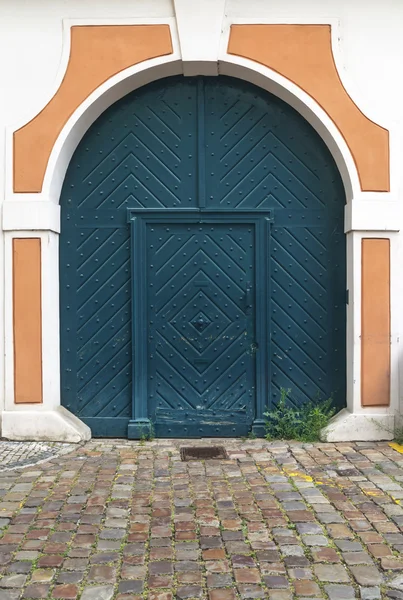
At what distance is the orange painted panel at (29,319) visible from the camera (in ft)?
19.6

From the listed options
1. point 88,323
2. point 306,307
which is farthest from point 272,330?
point 88,323

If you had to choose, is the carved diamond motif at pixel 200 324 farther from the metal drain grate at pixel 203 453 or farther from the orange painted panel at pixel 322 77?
the orange painted panel at pixel 322 77

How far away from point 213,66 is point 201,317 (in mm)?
2375

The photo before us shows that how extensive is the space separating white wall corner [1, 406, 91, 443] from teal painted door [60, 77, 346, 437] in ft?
1.21

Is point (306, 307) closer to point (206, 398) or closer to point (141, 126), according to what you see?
point (206, 398)

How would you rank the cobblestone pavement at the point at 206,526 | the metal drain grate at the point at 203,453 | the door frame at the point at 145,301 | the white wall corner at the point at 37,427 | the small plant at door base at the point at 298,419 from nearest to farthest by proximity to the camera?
the cobblestone pavement at the point at 206,526 → the metal drain grate at the point at 203,453 → the white wall corner at the point at 37,427 → the small plant at door base at the point at 298,419 → the door frame at the point at 145,301

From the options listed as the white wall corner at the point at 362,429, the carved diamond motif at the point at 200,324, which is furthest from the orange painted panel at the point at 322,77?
the white wall corner at the point at 362,429

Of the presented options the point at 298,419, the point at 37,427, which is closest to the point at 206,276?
the point at 298,419

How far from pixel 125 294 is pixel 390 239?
8.38 feet

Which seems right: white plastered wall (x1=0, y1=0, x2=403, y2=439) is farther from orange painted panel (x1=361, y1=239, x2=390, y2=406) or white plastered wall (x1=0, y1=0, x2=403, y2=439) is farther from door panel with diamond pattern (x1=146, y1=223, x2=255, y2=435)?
door panel with diamond pattern (x1=146, y1=223, x2=255, y2=435)

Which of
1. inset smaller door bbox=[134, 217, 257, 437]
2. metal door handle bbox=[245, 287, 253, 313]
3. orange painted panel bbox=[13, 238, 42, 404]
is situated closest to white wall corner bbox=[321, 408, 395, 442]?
inset smaller door bbox=[134, 217, 257, 437]

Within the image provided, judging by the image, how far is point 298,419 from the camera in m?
6.18

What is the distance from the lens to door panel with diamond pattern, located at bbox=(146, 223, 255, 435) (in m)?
6.25

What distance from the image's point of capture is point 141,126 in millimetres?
6301
